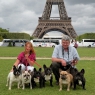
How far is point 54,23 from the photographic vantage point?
7906cm

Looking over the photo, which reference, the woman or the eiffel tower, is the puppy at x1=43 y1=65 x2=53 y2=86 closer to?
the woman

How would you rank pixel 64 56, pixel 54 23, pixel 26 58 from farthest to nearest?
pixel 54 23 → pixel 26 58 → pixel 64 56

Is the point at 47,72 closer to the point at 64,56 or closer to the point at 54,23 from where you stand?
the point at 64,56

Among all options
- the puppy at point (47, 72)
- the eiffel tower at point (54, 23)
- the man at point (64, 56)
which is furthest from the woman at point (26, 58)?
the eiffel tower at point (54, 23)

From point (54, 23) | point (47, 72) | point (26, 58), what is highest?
point (54, 23)

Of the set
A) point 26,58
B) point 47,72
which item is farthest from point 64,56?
point 26,58

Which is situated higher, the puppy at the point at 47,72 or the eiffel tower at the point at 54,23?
the eiffel tower at the point at 54,23

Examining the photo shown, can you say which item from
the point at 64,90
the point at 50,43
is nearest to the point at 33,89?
the point at 64,90

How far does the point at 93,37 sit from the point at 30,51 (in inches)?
2523

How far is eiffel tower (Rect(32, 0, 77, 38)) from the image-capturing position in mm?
75500

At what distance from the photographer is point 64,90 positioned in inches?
263

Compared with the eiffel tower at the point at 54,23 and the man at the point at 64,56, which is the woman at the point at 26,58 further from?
the eiffel tower at the point at 54,23

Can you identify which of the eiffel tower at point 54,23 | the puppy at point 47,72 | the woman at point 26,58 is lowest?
the puppy at point 47,72

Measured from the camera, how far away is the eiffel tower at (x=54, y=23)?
7550cm
